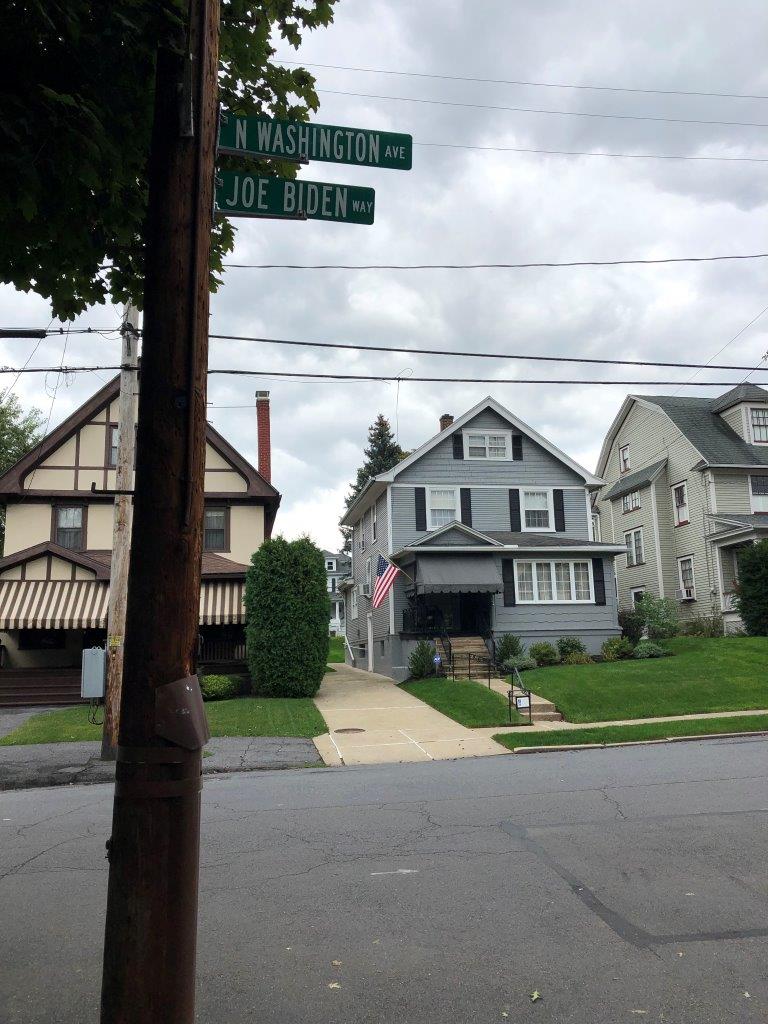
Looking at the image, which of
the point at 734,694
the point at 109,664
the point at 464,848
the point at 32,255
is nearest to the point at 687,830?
the point at 464,848

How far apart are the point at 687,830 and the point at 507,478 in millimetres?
23359

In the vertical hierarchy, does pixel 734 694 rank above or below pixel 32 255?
below

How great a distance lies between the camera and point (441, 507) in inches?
1187

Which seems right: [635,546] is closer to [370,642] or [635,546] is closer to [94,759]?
[370,642]

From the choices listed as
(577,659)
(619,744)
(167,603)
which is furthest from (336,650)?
(167,603)

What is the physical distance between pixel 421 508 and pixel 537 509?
447 centimetres

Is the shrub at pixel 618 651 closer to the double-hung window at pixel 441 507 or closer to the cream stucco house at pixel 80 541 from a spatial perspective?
the double-hung window at pixel 441 507

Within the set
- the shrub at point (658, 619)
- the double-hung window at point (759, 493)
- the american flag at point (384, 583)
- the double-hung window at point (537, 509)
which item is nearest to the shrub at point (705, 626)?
the shrub at point (658, 619)

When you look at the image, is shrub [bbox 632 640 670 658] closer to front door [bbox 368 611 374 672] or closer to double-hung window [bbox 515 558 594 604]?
double-hung window [bbox 515 558 594 604]

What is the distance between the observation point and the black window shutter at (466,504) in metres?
30.2

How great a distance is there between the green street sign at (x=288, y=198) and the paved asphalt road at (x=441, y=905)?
4285mm

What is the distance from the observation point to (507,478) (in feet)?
101

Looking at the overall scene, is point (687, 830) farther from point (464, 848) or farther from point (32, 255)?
point (32, 255)

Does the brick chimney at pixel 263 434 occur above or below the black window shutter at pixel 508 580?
above
